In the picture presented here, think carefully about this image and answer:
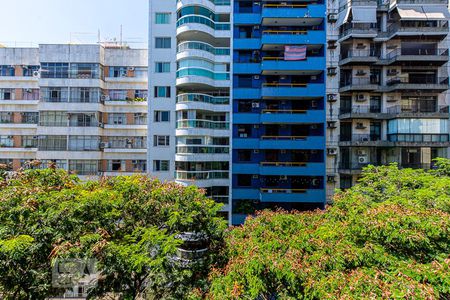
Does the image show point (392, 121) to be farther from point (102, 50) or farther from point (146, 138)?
point (102, 50)

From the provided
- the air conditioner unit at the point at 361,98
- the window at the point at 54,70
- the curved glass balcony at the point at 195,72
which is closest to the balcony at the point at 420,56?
the air conditioner unit at the point at 361,98

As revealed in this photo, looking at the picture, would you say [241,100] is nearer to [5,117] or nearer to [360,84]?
[360,84]

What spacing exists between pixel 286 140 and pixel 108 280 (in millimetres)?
18562

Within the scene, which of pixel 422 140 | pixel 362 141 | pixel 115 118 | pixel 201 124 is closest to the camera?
pixel 422 140

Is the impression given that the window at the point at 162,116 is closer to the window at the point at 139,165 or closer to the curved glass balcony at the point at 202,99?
the curved glass balcony at the point at 202,99

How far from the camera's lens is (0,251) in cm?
673

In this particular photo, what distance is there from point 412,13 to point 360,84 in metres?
7.13

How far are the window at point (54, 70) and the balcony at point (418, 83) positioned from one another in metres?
29.3

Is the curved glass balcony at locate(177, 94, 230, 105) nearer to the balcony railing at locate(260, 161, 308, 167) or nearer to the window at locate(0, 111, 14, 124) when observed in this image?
the balcony railing at locate(260, 161, 308, 167)

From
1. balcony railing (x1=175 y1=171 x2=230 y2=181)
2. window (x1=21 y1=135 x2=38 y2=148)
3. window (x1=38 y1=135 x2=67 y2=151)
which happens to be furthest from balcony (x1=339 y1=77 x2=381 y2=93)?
window (x1=21 y1=135 x2=38 y2=148)

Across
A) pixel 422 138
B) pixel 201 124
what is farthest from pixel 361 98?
pixel 201 124

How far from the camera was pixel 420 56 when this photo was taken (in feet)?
73.6

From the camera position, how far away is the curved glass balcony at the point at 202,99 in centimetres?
2306

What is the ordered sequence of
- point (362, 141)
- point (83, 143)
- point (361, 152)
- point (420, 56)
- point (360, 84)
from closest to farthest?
point (420, 56) < point (362, 141) < point (360, 84) < point (361, 152) < point (83, 143)
